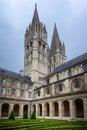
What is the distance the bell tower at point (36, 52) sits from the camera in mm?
58969

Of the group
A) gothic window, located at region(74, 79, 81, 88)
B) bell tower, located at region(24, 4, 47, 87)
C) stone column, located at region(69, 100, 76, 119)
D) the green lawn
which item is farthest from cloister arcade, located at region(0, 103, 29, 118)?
the green lawn

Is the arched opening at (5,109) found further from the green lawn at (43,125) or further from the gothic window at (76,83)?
the green lawn at (43,125)

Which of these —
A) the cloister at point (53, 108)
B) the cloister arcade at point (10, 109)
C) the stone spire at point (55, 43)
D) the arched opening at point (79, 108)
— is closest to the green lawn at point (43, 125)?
the cloister at point (53, 108)

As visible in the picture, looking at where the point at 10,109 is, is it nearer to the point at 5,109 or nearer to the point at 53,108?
the point at 5,109

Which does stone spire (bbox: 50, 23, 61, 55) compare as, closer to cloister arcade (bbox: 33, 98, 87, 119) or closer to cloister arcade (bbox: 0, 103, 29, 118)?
cloister arcade (bbox: 33, 98, 87, 119)

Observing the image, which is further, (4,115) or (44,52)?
(44,52)

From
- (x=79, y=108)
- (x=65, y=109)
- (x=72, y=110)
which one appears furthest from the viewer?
(x=65, y=109)

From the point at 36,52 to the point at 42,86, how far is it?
1690 centimetres

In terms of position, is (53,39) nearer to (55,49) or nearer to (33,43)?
(55,49)

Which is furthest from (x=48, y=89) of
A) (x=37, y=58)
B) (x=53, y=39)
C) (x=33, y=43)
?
A: (x=53, y=39)

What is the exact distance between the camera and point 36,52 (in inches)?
2424

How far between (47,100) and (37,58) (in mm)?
21024

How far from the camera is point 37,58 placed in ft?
200

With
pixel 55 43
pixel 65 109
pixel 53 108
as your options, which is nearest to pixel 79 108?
pixel 65 109
